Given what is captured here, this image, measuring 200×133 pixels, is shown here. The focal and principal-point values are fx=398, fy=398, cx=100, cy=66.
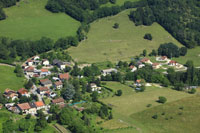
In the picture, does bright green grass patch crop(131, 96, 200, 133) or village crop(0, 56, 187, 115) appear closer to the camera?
bright green grass patch crop(131, 96, 200, 133)

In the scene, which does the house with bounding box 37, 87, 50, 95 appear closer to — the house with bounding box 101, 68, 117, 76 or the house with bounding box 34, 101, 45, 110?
the house with bounding box 34, 101, 45, 110

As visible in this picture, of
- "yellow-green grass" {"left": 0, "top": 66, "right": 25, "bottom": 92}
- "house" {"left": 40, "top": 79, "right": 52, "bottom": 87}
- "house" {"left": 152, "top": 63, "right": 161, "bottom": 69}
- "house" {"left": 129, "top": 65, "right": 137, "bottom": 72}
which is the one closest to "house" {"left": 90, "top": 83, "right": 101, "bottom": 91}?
"house" {"left": 40, "top": 79, "right": 52, "bottom": 87}

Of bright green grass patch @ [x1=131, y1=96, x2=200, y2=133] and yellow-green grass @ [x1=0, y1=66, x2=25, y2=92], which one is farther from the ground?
yellow-green grass @ [x1=0, y1=66, x2=25, y2=92]

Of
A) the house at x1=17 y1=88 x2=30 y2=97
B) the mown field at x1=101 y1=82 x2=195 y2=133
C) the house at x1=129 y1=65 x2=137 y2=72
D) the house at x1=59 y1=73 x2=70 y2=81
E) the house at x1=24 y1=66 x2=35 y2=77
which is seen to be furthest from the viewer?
the house at x1=129 y1=65 x2=137 y2=72

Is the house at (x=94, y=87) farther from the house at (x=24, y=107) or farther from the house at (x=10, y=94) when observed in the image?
the house at (x=24, y=107)

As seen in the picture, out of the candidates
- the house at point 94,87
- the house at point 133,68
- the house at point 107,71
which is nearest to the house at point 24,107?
the house at point 94,87

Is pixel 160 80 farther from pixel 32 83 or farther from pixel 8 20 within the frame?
pixel 8 20
